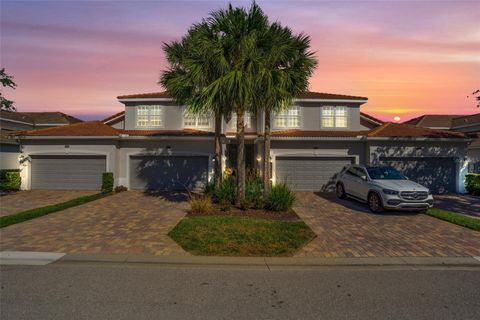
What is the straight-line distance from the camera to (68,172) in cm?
1950

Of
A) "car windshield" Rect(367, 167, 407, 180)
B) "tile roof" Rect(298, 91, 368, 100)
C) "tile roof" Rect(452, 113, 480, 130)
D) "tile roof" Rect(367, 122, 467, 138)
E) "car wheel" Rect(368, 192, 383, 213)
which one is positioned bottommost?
"car wheel" Rect(368, 192, 383, 213)

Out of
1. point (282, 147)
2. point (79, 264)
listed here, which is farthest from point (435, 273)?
point (282, 147)

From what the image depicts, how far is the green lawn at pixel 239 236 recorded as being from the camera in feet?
24.8

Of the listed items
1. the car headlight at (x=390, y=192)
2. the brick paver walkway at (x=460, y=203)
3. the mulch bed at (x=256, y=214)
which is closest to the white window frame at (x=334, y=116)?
the brick paver walkway at (x=460, y=203)

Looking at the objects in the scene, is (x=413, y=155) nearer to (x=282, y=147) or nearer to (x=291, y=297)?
(x=282, y=147)

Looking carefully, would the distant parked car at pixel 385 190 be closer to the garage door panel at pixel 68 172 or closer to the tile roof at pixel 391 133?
A: the tile roof at pixel 391 133

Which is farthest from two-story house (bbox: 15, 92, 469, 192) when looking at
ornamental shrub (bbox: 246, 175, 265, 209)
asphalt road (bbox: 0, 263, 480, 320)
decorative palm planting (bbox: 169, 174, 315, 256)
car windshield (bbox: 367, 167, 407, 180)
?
asphalt road (bbox: 0, 263, 480, 320)

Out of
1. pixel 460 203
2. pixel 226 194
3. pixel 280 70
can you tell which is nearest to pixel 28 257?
pixel 226 194

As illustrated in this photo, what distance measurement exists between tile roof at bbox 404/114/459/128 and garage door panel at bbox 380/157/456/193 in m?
26.8

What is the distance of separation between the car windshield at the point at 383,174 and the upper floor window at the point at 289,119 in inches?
311

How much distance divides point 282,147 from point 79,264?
46.0 ft

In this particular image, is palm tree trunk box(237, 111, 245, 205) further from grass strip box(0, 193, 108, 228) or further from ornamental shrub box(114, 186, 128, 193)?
ornamental shrub box(114, 186, 128, 193)

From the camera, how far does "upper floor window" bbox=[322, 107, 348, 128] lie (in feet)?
70.8

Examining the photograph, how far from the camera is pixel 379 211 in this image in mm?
12422
